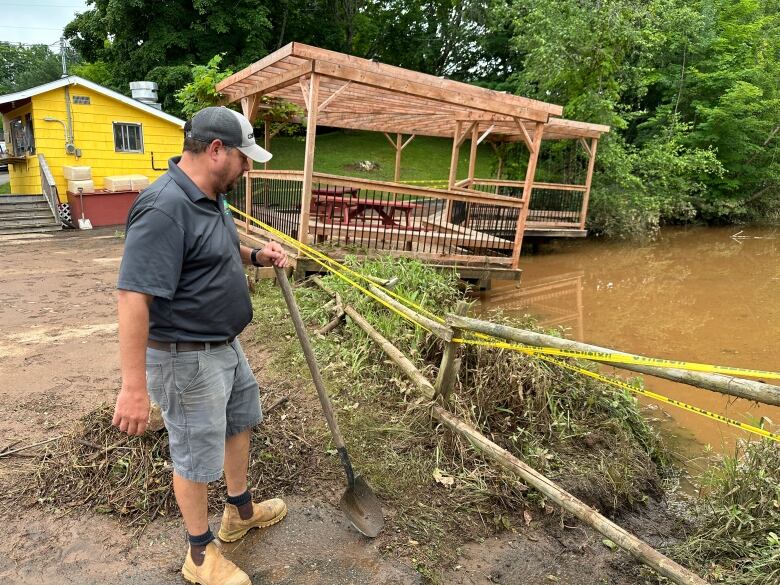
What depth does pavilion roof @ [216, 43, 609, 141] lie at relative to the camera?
277 inches

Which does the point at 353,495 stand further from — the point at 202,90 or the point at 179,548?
the point at 202,90

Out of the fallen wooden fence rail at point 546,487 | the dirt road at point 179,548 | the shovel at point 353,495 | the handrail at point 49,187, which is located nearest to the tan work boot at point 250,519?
the dirt road at point 179,548

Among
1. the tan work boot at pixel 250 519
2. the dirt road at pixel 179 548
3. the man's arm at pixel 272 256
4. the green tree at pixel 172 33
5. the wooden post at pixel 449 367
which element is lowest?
the dirt road at pixel 179 548

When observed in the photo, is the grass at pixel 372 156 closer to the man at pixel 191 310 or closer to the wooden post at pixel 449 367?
the wooden post at pixel 449 367

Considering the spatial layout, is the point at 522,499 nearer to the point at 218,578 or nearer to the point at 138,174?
the point at 218,578

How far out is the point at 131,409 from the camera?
2068 mm

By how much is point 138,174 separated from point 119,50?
12.2 m

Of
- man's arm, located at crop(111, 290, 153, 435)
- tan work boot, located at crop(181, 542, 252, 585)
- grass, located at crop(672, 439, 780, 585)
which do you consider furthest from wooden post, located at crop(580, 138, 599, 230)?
man's arm, located at crop(111, 290, 153, 435)

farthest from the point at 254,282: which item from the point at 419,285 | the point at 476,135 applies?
the point at 476,135

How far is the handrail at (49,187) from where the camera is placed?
14016 mm

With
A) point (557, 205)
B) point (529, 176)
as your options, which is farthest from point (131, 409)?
point (557, 205)

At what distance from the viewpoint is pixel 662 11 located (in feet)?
53.4

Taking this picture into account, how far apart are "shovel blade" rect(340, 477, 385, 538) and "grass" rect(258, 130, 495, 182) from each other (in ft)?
68.9

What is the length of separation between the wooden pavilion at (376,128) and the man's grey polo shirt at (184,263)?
501 centimetres
